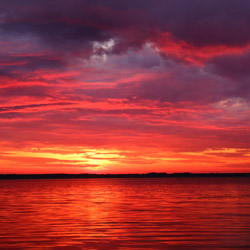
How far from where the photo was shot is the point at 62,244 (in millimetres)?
20953

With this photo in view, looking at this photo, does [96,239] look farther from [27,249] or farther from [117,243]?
[27,249]

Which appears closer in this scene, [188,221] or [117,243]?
[117,243]

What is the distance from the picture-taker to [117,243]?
21.2 metres

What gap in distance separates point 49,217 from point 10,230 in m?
7.35

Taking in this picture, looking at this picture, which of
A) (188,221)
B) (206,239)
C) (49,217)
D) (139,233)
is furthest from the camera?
(49,217)

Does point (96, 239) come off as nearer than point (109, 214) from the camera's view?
Yes

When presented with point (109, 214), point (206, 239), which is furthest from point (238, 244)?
point (109, 214)

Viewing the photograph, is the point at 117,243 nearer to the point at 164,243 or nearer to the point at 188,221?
the point at 164,243

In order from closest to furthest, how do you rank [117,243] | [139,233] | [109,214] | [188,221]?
[117,243], [139,233], [188,221], [109,214]

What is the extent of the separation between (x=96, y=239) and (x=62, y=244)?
2.19 m

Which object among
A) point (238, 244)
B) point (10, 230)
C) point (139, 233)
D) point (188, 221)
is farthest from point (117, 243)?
point (188, 221)

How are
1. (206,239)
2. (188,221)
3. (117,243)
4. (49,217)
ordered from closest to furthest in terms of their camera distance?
(117,243) → (206,239) → (188,221) → (49,217)

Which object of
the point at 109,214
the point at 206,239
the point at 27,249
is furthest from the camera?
the point at 109,214

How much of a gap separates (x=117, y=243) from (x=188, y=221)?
10.5 meters
